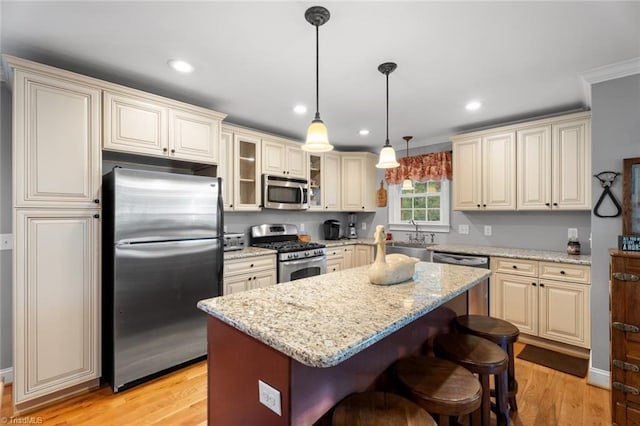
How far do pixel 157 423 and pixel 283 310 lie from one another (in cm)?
147

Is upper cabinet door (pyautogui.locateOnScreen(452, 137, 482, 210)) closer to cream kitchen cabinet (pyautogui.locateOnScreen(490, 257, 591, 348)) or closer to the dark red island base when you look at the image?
cream kitchen cabinet (pyautogui.locateOnScreen(490, 257, 591, 348))

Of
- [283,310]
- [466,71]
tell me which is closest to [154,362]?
[283,310]

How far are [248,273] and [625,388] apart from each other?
117 inches

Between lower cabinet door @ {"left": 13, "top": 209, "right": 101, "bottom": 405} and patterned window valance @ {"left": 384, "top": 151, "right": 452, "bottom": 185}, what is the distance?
12.5ft

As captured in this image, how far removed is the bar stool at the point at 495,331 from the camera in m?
1.80

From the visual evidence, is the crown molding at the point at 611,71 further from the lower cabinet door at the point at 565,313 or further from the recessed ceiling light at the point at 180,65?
the recessed ceiling light at the point at 180,65

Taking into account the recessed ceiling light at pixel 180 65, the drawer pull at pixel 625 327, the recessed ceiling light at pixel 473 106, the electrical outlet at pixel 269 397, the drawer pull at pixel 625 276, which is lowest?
the drawer pull at pixel 625 327

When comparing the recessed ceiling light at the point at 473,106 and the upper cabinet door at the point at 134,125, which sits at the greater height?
the recessed ceiling light at the point at 473,106

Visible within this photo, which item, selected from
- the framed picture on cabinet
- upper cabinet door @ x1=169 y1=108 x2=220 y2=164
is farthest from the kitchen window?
upper cabinet door @ x1=169 y1=108 x2=220 y2=164

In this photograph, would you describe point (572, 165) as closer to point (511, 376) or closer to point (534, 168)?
point (534, 168)

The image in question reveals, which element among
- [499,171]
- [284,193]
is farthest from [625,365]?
[284,193]

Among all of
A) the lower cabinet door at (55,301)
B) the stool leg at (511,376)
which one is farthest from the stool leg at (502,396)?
the lower cabinet door at (55,301)

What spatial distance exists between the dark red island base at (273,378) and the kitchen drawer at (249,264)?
168cm

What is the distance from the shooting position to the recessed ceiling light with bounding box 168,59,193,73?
2223 mm
